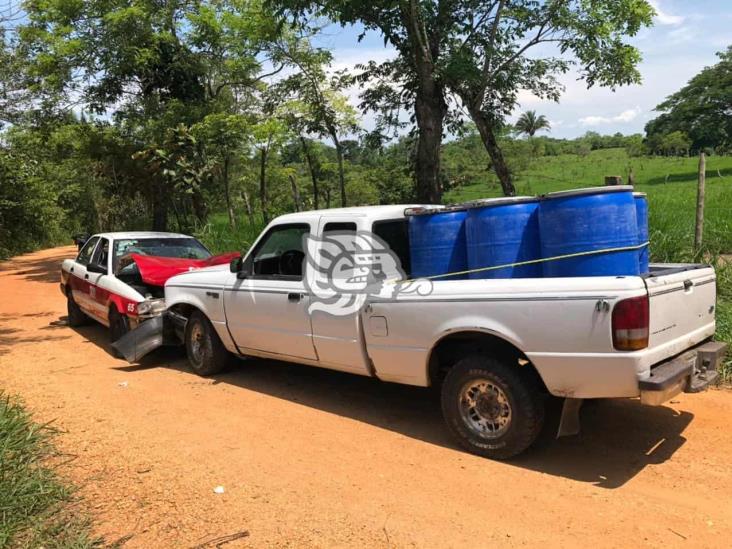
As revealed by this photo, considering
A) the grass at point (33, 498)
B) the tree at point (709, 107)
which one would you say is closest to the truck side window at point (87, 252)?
the grass at point (33, 498)

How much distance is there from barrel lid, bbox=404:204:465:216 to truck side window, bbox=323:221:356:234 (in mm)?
492

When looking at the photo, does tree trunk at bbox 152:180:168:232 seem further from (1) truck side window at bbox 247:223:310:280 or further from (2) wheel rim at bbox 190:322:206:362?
(1) truck side window at bbox 247:223:310:280

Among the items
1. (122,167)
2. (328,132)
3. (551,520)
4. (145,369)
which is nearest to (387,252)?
(551,520)

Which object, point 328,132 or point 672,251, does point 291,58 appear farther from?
point 672,251

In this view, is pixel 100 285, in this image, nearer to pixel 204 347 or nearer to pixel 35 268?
pixel 204 347

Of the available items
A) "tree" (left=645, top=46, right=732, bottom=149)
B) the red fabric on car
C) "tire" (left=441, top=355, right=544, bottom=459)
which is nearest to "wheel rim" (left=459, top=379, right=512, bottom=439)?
"tire" (left=441, top=355, right=544, bottom=459)

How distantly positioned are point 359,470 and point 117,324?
491cm

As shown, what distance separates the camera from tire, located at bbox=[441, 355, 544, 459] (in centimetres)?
399

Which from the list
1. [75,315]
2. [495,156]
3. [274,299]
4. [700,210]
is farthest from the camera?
[495,156]

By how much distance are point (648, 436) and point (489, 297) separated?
5.91 feet

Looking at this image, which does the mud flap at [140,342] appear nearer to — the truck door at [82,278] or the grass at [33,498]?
the truck door at [82,278]

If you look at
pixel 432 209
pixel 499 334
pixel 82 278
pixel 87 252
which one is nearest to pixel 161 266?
pixel 82 278

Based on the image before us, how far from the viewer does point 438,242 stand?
467 centimetres

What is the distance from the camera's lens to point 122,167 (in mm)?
19547
